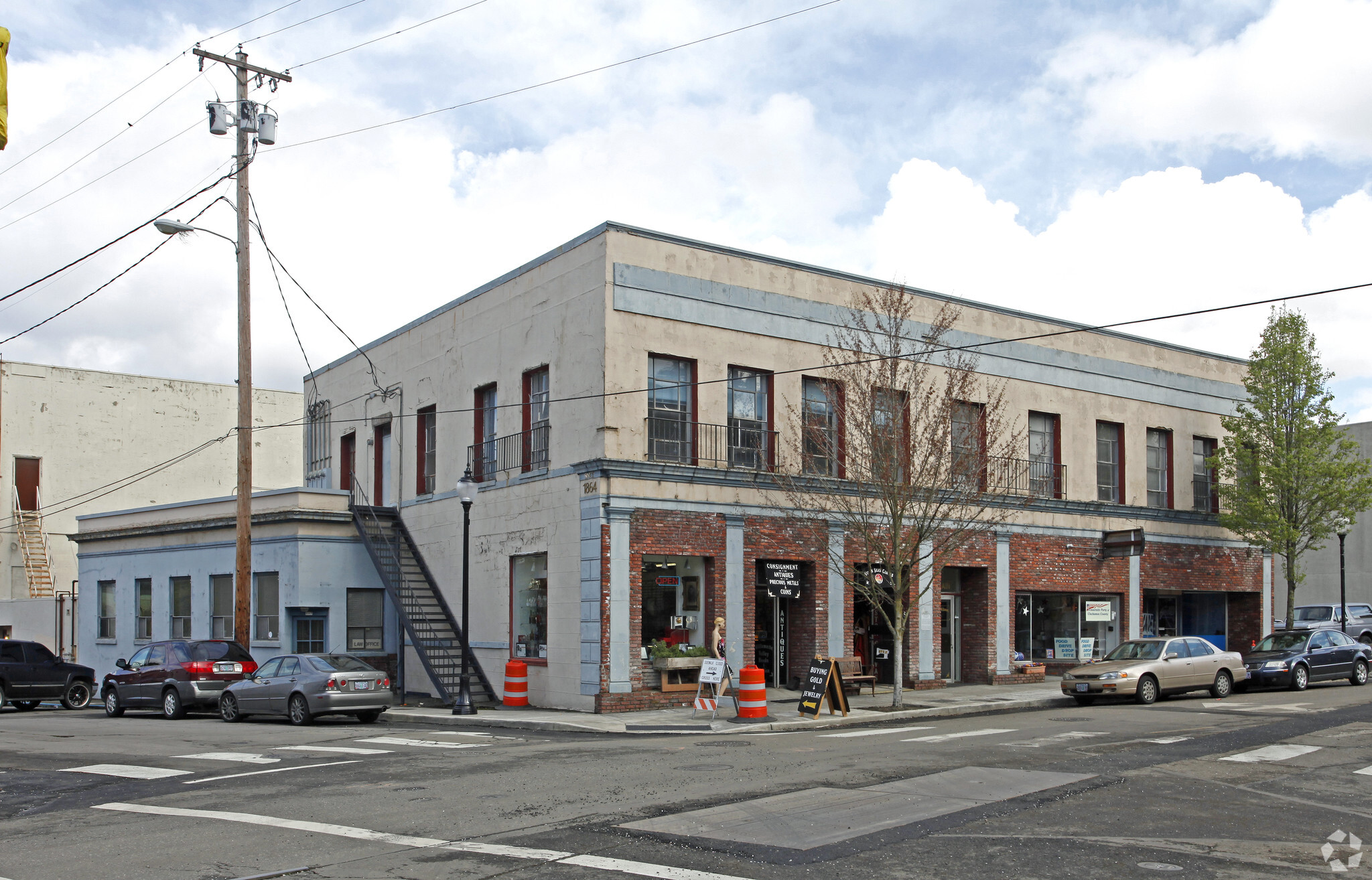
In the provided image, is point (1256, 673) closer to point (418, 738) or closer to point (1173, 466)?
point (1173, 466)

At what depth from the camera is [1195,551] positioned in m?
33.2

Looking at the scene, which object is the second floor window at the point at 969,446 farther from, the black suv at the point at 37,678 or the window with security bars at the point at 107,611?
the window with security bars at the point at 107,611

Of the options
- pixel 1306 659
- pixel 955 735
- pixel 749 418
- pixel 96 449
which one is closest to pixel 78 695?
pixel 749 418

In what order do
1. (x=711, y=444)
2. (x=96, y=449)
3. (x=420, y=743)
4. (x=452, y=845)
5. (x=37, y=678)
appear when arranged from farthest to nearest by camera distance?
(x=96, y=449), (x=37, y=678), (x=711, y=444), (x=420, y=743), (x=452, y=845)

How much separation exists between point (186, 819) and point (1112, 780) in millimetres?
9160

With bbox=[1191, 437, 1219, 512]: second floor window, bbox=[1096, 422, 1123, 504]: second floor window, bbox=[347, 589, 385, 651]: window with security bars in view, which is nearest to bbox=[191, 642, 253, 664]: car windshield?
bbox=[347, 589, 385, 651]: window with security bars

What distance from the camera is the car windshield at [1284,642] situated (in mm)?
26172

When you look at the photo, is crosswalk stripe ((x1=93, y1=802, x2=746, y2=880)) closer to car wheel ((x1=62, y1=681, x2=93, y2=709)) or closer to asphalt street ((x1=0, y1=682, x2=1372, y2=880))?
asphalt street ((x1=0, y1=682, x2=1372, y2=880))

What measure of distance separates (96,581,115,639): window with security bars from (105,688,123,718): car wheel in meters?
9.29

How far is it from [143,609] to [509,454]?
14335 mm

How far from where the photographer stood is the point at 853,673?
82.4ft

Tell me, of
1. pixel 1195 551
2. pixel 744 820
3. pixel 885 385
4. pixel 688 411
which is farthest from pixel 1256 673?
pixel 744 820

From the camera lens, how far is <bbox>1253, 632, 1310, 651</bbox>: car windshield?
85.9 feet

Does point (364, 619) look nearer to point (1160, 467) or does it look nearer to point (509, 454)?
point (509, 454)
